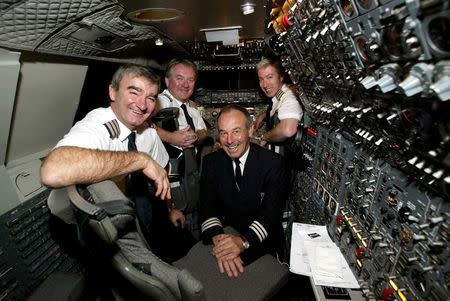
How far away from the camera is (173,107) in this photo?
2803mm

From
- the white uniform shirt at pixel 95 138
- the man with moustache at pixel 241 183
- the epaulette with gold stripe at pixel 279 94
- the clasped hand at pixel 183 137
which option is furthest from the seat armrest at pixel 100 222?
the epaulette with gold stripe at pixel 279 94

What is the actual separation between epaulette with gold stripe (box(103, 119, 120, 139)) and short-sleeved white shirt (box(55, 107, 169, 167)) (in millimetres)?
18

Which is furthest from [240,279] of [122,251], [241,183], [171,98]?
[171,98]

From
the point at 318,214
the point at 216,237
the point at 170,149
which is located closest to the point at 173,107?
the point at 170,149

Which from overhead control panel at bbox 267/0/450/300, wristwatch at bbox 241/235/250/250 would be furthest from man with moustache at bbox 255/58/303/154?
wristwatch at bbox 241/235/250/250

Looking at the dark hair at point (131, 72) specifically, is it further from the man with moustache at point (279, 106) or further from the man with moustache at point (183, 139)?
the man with moustache at point (279, 106)

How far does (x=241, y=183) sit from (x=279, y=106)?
1198 millimetres

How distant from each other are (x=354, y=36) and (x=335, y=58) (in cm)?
26

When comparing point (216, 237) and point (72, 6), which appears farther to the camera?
point (216, 237)

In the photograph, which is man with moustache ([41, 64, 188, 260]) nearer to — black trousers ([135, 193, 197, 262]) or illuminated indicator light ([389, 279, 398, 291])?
black trousers ([135, 193, 197, 262])

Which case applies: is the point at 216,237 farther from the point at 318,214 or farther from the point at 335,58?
the point at 335,58

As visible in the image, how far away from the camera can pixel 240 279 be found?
5.18ft

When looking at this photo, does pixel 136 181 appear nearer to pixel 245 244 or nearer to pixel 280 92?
pixel 245 244

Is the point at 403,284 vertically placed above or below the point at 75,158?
below
